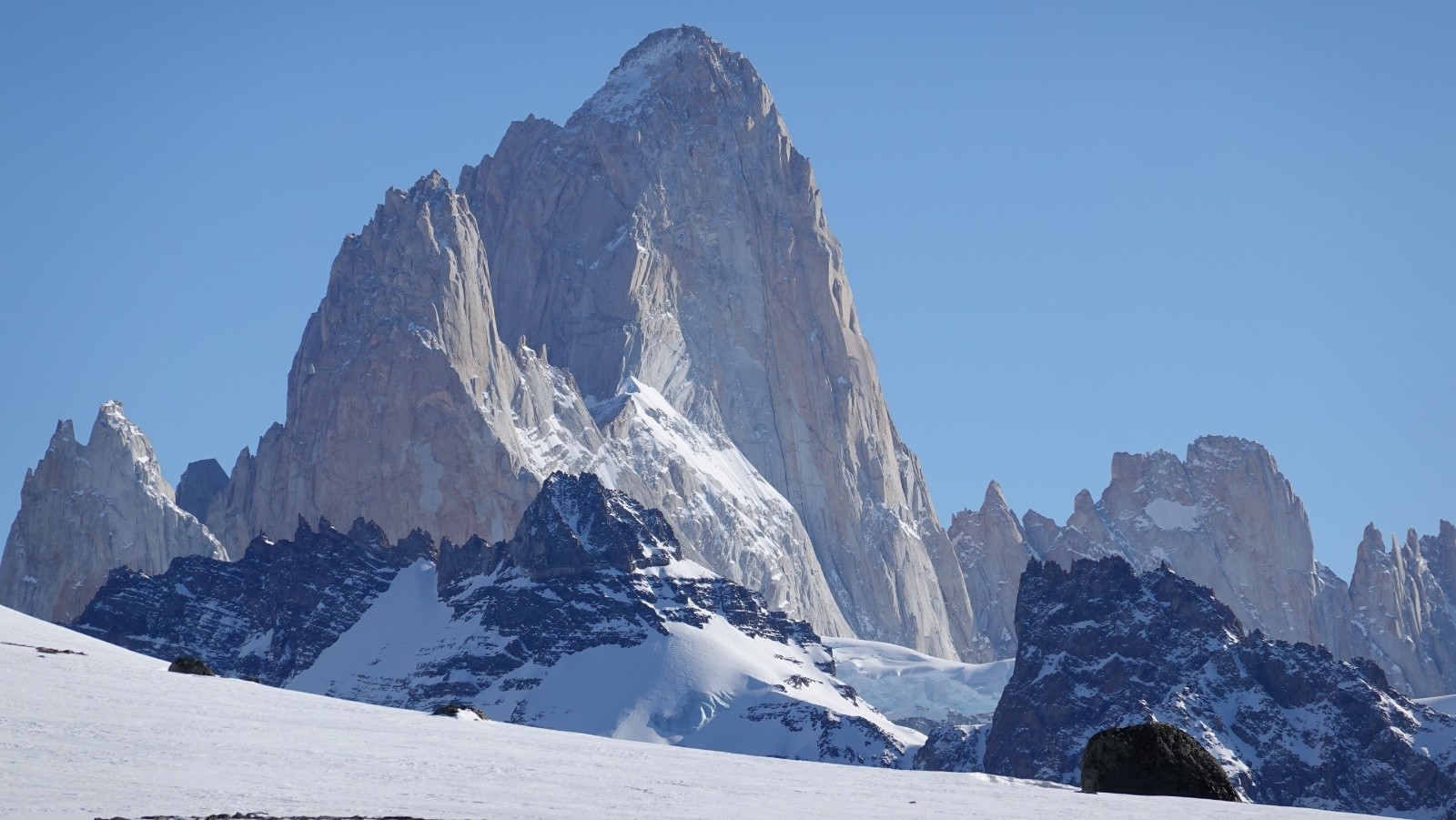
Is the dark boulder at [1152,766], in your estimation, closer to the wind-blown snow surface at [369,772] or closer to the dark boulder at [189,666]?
the wind-blown snow surface at [369,772]

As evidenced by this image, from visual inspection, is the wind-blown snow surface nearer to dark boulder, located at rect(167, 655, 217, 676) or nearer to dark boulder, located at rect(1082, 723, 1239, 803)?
dark boulder, located at rect(1082, 723, 1239, 803)

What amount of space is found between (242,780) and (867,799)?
11.3 meters

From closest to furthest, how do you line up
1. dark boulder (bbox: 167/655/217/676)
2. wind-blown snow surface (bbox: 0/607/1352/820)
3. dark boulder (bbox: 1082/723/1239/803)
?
wind-blown snow surface (bbox: 0/607/1352/820), dark boulder (bbox: 1082/723/1239/803), dark boulder (bbox: 167/655/217/676)

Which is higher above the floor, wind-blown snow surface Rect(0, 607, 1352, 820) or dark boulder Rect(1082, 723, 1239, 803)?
dark boulder Rect(1082, 723, 1239, 803)

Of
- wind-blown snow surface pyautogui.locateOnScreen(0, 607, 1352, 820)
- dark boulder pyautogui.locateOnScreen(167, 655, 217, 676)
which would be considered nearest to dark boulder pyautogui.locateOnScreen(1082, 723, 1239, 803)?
wind-blown snow surface pyautogui.locateOnScreen(0, 607, 1352, 820)

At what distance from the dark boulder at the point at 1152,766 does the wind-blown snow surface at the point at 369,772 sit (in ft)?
7.58

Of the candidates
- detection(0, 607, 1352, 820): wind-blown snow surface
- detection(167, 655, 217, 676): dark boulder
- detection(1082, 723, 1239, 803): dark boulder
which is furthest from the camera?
detection(167, 655, 217, 676): dark boulder

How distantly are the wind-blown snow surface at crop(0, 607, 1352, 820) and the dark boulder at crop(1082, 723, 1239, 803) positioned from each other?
2.31 m

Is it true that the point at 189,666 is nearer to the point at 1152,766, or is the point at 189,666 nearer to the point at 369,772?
the point at 369,772

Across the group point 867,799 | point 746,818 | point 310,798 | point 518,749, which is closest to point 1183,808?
point 867,799

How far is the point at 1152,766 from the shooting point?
44969mm

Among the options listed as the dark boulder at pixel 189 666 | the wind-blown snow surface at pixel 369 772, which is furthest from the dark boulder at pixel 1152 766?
the dark boulder at pixel 189 666

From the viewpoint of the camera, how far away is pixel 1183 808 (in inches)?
Result: 1515

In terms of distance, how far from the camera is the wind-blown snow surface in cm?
3219
